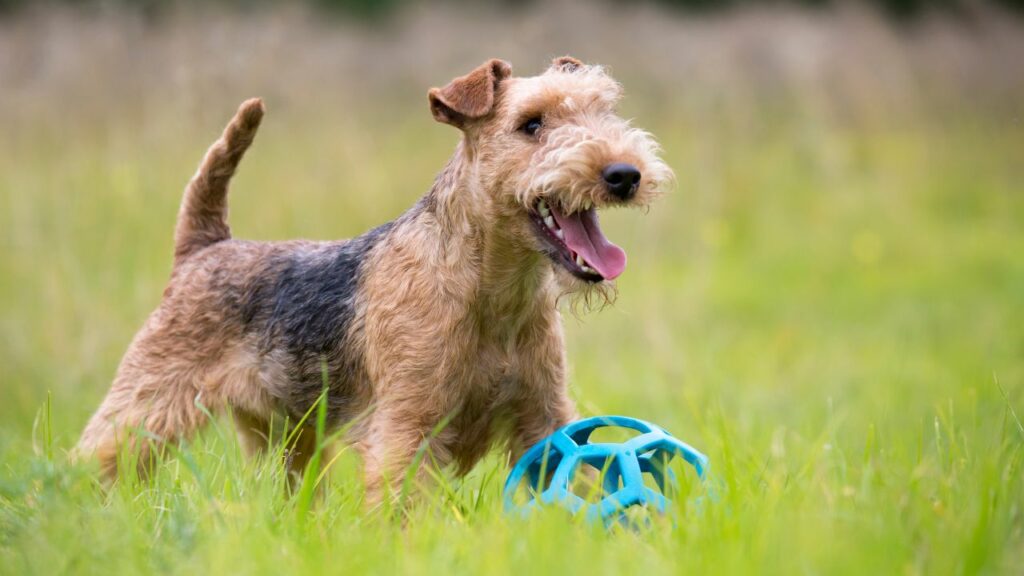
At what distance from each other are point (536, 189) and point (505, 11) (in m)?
10.9

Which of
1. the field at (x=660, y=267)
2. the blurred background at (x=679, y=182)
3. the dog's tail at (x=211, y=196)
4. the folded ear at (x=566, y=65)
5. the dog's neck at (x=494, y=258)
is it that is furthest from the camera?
the blurred background at (x=679, y=182)

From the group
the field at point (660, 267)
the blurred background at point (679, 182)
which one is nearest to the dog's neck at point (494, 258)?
the field at point (660, 267)

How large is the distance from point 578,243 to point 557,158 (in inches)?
11.8

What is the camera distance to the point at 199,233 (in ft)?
15.4

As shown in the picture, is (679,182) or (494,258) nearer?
(494,258)

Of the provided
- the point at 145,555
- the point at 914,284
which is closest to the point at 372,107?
the point at 914,284

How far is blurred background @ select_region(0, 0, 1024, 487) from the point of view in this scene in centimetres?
681

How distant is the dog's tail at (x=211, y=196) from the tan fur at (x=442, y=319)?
47 centimetres

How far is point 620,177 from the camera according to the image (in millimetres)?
3412

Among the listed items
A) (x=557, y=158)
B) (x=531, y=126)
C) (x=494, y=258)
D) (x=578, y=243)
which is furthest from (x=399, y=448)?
(x=531, y=126)

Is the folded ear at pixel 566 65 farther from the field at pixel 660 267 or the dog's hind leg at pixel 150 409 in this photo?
the dog's hind leg at pixel 150 409

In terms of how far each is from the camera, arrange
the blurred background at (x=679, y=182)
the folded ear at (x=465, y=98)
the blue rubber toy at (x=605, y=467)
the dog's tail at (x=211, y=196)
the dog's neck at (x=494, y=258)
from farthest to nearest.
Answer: the blurred background at (x=679, y=182), the dog's tail at (x=211, y=196), the folded ear at (x=465, y=98), the dog's neck at (x=494, y=258), the blue rubber toy at (x=605, y=467)

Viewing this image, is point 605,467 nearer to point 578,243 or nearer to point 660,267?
point 578,243

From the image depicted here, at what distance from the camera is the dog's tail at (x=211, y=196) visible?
455 cm
